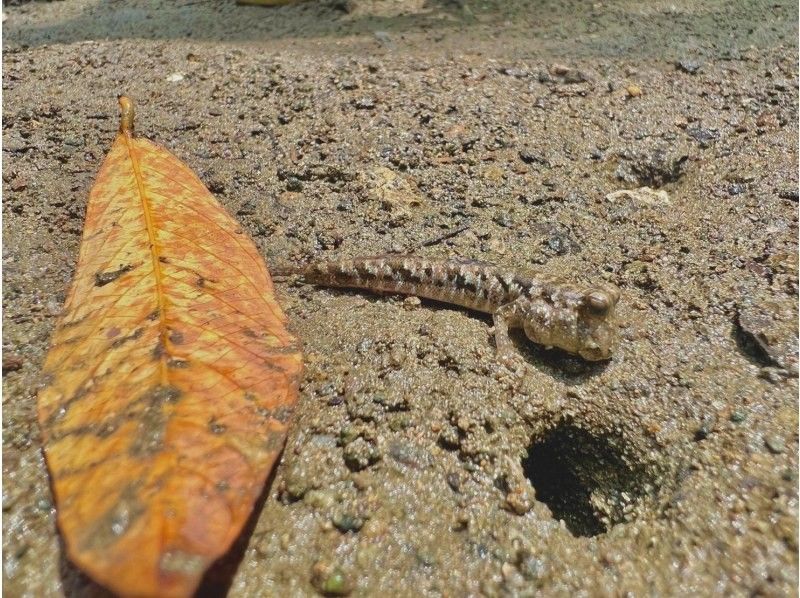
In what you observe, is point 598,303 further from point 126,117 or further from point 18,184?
point 18,184

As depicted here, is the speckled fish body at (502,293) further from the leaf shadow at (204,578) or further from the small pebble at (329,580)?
the leaf shadow at (204,578)

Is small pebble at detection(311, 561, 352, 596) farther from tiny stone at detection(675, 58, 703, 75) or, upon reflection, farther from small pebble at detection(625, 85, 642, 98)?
tiny stone at detection(675, 58, 703, 75)

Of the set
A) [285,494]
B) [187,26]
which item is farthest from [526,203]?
[187,26]

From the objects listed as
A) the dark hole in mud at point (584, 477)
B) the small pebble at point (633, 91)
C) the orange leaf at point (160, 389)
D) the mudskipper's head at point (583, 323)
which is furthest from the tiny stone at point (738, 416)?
the small pebble at point (633, 91)

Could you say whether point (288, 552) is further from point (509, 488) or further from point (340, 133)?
point (340, 133)

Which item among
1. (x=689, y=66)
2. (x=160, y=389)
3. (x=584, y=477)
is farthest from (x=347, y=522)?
(x=689, y=66)

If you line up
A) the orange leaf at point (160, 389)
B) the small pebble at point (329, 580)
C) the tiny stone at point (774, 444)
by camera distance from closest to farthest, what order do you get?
the orange leaf at point (160, 389)
the small pebble at point (329, 580)
the tiny stone at point (774, 444)

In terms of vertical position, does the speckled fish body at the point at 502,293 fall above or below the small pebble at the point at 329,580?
above
